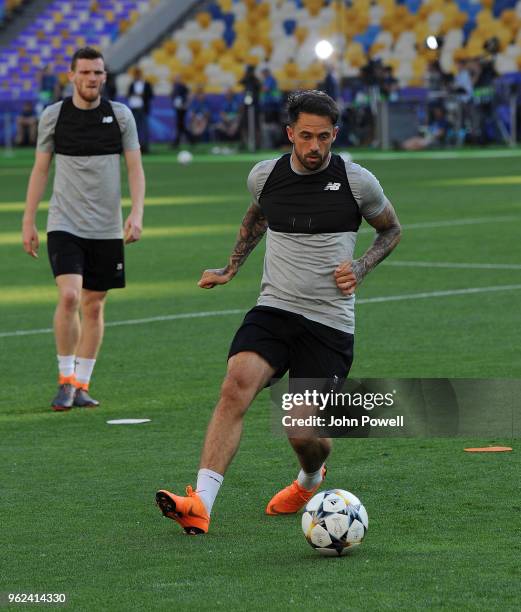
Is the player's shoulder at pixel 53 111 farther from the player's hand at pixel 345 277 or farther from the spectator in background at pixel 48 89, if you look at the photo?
the spectator in background at pixel 48 89

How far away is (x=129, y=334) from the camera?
43.6 feet

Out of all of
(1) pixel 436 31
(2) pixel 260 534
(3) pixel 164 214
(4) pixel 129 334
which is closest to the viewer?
(2) pixel 260 534

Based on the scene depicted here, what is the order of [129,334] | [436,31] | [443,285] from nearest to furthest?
[129,334], [443,285], [436,31]

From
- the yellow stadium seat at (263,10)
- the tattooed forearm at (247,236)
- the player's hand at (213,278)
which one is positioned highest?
the yellow stadium seat at (263,10)

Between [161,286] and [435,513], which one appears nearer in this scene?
[435,513]

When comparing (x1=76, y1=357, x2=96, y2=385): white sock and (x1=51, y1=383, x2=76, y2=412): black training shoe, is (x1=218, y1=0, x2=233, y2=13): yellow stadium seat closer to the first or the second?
(x1=76, y1=357, x2=96, y2=385): white sock

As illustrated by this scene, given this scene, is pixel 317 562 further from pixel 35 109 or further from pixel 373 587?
pixel 35 109

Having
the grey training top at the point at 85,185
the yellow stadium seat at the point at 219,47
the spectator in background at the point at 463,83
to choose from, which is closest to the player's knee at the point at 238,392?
the grey training top at the point at 85,185

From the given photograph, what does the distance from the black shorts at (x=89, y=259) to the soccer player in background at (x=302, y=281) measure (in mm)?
3272

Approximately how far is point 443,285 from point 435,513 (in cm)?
902

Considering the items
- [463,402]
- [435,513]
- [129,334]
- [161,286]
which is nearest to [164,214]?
[161,286]

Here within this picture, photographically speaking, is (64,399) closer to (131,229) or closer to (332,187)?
(131,229)

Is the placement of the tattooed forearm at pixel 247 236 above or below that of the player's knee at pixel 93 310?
above

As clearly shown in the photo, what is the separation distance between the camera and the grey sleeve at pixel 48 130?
1041 cm
